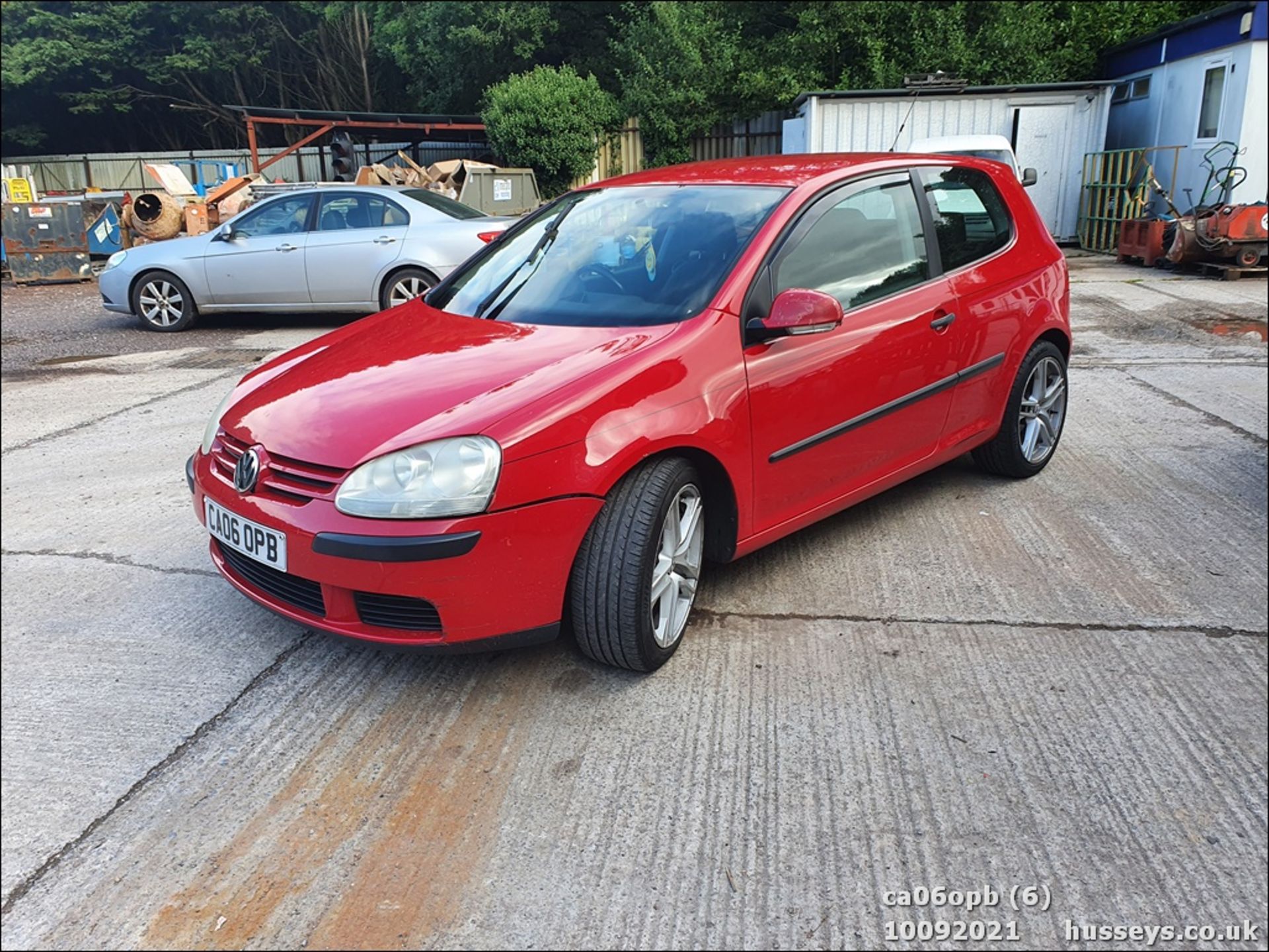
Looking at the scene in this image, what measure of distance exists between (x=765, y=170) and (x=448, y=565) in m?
2.24

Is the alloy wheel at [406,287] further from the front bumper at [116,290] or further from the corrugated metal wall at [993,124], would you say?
the corrugated metal wall at [993,124]

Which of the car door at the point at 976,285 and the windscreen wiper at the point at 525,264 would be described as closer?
the windscreen wiper at the point at 525,264

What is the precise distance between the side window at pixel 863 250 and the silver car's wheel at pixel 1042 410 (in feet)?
3.38

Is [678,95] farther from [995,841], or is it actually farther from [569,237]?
[995,841]

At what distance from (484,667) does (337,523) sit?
0.76m

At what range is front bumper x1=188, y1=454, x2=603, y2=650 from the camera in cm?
273

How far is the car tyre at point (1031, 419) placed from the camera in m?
4.63

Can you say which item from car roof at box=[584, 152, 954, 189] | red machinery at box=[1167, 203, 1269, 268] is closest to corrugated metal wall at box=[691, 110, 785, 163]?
red machinery at box=[1167, 203, 1269, 268]

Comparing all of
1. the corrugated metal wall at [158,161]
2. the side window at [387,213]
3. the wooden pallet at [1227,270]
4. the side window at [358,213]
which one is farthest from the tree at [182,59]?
the wooden pallet at [1227,270]

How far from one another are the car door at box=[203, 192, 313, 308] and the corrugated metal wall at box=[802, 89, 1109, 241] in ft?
32.1

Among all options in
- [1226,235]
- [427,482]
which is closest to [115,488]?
[427,482]

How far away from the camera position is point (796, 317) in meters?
3.28

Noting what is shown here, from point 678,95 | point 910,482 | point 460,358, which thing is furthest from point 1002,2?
point 460,358

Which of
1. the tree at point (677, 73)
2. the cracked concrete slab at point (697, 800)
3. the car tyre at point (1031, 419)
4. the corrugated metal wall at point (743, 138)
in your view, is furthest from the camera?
the corrugated metal wall at point (743, 138)
